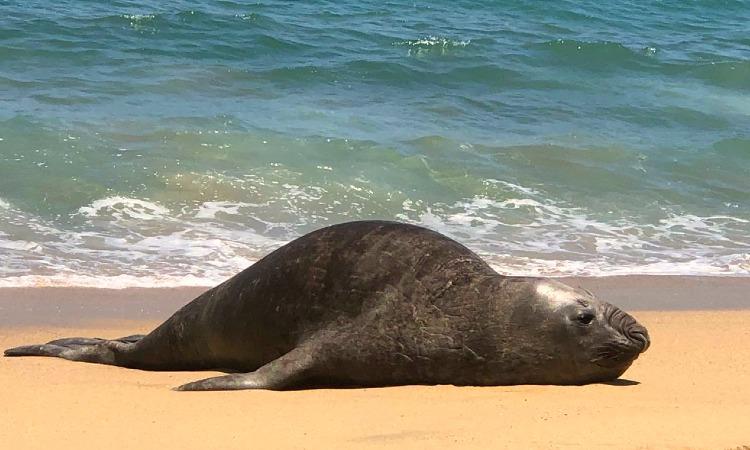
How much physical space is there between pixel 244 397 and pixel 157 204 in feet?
18.7

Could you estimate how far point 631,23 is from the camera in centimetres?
2638

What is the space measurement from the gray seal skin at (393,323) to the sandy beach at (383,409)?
0.14 m

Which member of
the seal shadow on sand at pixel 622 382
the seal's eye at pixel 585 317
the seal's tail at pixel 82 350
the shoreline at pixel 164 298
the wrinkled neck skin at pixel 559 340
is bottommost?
the shoreline at pixel 164 298

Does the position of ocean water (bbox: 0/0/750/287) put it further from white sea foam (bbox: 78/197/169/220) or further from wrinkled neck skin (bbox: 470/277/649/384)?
wrinkled neck skin (bbox: 470/277/649/384)

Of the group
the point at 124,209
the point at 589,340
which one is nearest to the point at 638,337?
the point at 589,340

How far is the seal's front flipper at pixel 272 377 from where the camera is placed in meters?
6.09

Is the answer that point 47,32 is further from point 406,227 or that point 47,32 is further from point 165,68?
point 406,227

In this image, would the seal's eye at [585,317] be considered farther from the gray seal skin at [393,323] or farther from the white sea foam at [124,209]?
the white sea foam at [124,209]

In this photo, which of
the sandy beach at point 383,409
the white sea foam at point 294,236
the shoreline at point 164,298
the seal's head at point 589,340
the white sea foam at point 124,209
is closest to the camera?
the sandy beach at point 383,409

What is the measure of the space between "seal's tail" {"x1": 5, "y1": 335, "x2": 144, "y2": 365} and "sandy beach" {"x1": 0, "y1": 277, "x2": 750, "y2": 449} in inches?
4.4

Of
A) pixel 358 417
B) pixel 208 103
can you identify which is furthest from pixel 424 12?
pixel 358 417

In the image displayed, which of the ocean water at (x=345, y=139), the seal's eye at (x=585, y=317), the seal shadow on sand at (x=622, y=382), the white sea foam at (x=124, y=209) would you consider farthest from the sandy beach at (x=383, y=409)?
the white sea foam at (x=124, y=209)

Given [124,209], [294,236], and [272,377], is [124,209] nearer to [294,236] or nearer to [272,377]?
[294,236]

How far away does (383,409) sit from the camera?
5.46 meters
